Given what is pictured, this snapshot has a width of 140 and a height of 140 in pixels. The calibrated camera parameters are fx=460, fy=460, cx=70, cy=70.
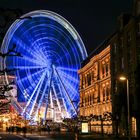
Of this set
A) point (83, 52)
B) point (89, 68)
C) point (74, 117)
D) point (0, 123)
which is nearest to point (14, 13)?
point (83, 52)

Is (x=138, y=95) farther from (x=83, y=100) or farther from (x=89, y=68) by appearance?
(x=83, y=100)

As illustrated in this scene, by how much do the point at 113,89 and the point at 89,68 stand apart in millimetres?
31594

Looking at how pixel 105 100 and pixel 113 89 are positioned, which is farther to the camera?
pixel 105 100

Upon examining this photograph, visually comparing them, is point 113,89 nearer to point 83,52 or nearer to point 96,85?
point 83,52

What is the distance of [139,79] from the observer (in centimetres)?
7144

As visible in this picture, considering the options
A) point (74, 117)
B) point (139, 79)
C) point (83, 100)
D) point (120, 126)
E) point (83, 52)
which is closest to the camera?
point (139, 79)

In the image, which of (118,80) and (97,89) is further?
(97,89)

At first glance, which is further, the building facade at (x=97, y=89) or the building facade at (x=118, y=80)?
the building facade at (x=97, y=89)

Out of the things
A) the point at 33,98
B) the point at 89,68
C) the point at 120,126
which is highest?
the point at 89,68

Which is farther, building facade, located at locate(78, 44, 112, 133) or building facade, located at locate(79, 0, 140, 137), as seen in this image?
building facade, located at locate(78, 44, 112, 133)

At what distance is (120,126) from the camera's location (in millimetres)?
86938

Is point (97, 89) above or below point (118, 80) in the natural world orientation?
above

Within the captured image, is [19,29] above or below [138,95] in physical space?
above

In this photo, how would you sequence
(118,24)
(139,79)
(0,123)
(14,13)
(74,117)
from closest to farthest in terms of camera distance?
(14,13) < (139,79) < (118,24) < (74,117) < (0,123)
